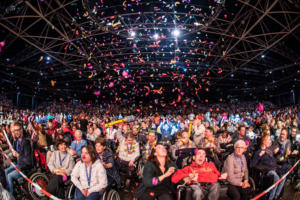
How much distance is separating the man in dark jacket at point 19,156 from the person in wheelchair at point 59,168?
0.51m

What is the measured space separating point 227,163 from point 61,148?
305 centimetres

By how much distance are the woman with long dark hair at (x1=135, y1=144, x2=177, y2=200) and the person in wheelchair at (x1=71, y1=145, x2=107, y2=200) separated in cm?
57

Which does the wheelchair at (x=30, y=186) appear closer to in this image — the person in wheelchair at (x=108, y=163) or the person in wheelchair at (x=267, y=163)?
the person in wheelchair at (x=108, y=163)

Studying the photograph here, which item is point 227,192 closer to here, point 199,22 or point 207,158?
point 207,158

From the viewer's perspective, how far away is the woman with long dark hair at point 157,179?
2.96 meters

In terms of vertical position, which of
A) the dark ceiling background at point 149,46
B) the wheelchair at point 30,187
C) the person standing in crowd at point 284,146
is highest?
the dark ceiling background at point 149,46

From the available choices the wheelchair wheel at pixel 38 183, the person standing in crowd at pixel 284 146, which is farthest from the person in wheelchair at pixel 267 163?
the wheelchair wheel at pixel 38 183

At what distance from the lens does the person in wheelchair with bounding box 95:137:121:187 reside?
3664 mm

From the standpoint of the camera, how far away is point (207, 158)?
13.1 ft

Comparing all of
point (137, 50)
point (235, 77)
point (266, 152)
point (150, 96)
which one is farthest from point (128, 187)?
point (150, 96)

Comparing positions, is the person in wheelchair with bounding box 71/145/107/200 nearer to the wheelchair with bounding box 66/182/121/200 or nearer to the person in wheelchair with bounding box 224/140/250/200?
the wheelchair with bounding box 66/182/121/200

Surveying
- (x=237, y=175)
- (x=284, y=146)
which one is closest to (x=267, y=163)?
(x=237, y=175)

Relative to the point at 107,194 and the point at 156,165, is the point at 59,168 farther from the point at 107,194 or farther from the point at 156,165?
the point at 156,165

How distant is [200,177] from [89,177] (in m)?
1.72
